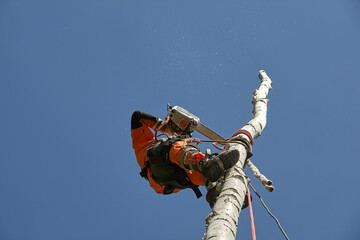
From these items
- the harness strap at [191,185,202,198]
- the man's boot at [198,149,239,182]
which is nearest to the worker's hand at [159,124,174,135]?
the harness strap at [191,185,202,198]

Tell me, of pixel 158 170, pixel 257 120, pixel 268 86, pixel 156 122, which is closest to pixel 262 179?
pixel 257 120

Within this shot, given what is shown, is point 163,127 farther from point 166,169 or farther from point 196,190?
point 196,190

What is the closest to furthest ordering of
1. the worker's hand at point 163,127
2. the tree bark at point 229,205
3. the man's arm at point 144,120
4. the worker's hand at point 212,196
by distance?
1. the tree bark at point 229,205
2. the worker's hand at point 212,196
3. the worker's hand at point 163,127
4. the man's arm at point 144,120

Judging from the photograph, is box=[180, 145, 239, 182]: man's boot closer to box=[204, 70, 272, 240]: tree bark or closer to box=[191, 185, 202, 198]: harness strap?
box=[204, 70, 272, 240]: tree bark

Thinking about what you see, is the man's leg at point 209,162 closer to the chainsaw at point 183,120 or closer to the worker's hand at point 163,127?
the chainsaw at point 183,120

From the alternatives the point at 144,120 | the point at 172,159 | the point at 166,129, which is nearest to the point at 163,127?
the point at 166,129

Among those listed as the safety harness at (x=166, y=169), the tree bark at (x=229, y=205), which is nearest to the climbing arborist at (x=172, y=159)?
the safety harness at (x=166, y=169)

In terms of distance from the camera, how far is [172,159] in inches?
140

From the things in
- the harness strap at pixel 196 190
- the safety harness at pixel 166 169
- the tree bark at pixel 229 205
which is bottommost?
the tree bark at pixel 229 205

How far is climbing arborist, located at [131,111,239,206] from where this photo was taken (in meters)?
2.91

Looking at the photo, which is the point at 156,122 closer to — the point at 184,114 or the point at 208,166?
the point at 184,114

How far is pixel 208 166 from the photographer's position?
9.53ft


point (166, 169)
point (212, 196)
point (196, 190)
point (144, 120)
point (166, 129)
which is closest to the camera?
point (212, 196)

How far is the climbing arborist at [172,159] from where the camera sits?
9.55 ft
